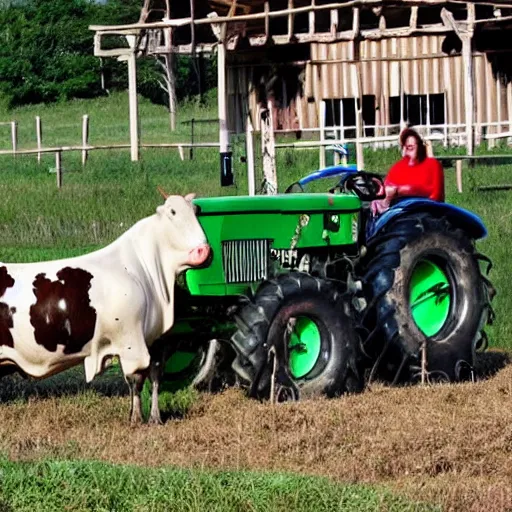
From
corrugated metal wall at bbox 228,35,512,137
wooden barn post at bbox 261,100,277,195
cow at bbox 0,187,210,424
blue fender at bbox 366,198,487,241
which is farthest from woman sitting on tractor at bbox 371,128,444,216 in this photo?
corrugated metal wall at bbox 228,35,512,137

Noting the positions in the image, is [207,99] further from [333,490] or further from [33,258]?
[333,490]

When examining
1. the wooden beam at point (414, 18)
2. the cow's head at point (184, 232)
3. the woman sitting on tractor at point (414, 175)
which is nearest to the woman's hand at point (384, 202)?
the woman sitting on tractor at point (414, 175)

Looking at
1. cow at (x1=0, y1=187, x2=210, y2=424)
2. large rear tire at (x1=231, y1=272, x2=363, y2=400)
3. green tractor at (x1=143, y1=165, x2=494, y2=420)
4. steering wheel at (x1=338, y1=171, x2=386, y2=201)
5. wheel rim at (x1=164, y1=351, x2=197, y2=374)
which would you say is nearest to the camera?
cow at (x1=0, y1=187, x2=210, y2=424)

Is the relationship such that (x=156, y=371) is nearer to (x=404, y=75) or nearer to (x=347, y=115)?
(x=404, y=75)

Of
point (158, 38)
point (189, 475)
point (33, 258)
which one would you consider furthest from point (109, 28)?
point (189, 475)

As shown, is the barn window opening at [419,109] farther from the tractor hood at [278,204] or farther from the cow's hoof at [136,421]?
the cow's hoof at [136,421]

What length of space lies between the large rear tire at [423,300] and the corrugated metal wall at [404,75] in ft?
68.8

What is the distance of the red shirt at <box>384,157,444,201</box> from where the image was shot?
10.9 m

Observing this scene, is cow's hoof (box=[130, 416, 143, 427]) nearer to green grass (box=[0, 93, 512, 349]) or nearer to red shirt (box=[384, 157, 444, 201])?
red shirt (box=[384, 157, 444, 201])

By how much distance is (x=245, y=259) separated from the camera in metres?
9.78

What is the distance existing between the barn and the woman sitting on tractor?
731 inches

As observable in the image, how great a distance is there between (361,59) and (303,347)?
78.7ft

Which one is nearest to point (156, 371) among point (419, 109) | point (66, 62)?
point (419, 109)

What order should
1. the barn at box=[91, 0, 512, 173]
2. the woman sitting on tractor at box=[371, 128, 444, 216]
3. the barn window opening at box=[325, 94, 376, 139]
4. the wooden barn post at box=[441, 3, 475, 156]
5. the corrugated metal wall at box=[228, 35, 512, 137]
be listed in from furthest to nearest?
the barn window opening at box=[325, 94, 376, 139], the corrugated metal wall at box=[228, 35, 512, 137], the barn at box=[91, 0, 512, 173], the wooden barn post at box=[441, 3, 475, 156], the woman sitting on tractor at box=[371, 128, 444, 216]
